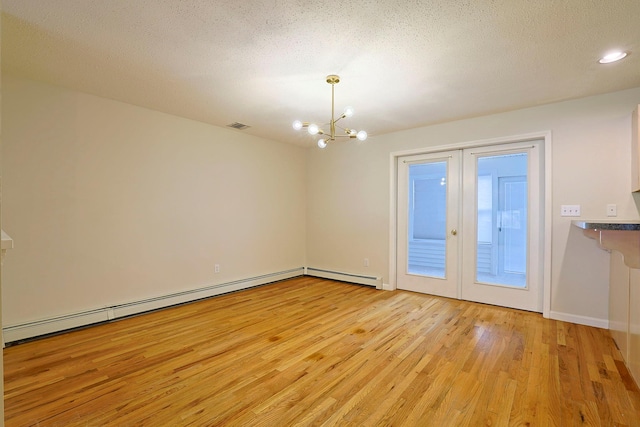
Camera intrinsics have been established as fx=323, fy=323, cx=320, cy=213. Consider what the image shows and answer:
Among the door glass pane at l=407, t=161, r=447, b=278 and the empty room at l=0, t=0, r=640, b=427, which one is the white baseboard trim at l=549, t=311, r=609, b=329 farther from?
the door glass pane at l=407, t=161, r=447, b=278

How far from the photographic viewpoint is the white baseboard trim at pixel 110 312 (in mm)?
3004

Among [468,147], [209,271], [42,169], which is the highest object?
[468,147]

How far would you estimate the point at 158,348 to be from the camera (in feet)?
9.39

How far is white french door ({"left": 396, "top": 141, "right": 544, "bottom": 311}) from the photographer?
12.8 feet

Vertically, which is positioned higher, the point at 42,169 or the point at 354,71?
the point at 354,71

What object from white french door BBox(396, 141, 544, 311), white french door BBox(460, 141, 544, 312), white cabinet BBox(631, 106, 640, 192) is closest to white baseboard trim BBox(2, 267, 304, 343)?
white french door BBox(396, 141, 544, 311)

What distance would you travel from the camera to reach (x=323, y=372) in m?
2.46

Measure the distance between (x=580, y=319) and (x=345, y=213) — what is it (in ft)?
10.9

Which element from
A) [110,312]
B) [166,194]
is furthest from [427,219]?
[110,312]

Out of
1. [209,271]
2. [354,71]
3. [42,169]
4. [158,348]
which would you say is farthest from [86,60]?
[209,271]

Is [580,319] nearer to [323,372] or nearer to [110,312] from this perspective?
[323,372]

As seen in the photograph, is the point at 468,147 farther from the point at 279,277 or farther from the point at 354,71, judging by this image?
the point at 279,277

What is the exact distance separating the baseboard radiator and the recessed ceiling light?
3.54m

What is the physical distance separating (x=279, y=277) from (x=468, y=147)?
355 cm
